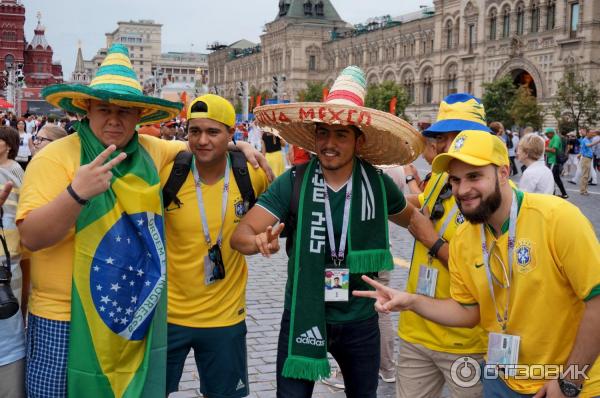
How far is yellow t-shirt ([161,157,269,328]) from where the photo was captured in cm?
355

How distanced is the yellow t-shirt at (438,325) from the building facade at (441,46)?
79.4ft

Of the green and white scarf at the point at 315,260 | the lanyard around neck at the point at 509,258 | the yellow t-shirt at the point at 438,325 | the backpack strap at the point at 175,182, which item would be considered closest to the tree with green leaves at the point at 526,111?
the yellow t-shirt at the point at 438,325

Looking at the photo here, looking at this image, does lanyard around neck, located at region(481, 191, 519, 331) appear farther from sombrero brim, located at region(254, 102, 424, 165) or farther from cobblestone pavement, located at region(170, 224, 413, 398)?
cobblestone pavement, located at region(170, 224, 413, 398)

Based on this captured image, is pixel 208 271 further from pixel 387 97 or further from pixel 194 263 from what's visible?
pixel 387 97

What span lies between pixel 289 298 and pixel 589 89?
3469 centimetres

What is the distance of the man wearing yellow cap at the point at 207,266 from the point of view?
355 cm

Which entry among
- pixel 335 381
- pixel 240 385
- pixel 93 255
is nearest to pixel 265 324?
pixel 335 381

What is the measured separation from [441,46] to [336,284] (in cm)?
5714

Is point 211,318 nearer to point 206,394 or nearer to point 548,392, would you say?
point 206,394

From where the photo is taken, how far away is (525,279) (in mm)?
2742

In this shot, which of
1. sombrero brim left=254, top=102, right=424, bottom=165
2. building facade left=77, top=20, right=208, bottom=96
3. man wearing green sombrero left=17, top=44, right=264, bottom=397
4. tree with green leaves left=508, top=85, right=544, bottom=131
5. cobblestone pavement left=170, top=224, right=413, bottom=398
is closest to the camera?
man wearing green sombrero left=17, top=44, right=264, bottom=397

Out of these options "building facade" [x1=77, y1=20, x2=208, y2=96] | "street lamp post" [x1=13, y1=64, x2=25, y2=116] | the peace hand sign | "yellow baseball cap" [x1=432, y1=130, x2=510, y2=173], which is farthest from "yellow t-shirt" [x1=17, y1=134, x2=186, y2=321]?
"building facade" [x1=77, y1=20, x2=208, y2=96]

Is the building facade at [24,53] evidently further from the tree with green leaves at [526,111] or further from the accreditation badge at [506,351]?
the accreditation badge at [506,351]

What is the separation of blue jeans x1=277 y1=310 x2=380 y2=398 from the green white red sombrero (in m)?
0.91
